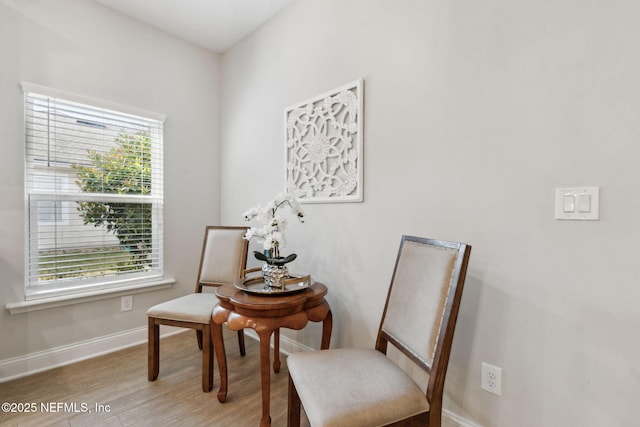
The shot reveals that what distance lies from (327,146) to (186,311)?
4.61ft

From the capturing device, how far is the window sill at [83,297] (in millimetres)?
1992

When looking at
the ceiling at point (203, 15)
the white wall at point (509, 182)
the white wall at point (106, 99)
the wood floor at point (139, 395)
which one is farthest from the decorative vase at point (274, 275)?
the ceiling at point (203, 15)

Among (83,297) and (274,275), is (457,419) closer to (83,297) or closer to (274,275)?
(274,275)

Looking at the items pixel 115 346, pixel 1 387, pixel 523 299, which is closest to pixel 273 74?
pixel 523 299

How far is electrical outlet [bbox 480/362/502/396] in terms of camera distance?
52.7 inches

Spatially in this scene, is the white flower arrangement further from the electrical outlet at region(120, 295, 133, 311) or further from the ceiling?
the ceiling

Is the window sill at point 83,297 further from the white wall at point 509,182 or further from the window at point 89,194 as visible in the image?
the white wall at point 509,182

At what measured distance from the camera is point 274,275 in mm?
1740

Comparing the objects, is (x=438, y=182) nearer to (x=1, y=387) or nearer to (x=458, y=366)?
(x=458, y=366)

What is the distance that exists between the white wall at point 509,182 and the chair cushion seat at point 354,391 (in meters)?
0.52

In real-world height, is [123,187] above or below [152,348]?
above

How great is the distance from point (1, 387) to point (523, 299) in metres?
3.01

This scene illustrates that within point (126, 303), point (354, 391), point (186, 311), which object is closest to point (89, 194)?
point (126, 303)

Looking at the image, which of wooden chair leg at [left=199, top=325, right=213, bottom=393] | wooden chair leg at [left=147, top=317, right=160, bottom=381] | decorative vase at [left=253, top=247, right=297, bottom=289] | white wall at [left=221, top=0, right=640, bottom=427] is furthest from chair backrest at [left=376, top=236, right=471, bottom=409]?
wooden chair leg at [left=147, top=317, right=160, bottom=381]
